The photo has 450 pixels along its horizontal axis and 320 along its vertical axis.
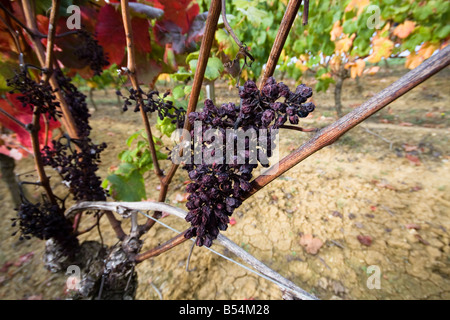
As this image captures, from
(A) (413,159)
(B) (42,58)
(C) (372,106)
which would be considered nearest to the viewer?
(C) (372,106)

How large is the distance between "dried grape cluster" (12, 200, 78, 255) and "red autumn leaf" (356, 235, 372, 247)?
91.4 inches

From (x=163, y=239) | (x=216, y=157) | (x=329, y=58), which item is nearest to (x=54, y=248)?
(x=163, y=239)

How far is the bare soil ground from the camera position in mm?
1580

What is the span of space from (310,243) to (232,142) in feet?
6.27

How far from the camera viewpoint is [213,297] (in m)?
1.55

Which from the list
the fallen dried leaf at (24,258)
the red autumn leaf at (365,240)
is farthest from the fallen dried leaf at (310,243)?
the fallen dried leaf at (24,258)

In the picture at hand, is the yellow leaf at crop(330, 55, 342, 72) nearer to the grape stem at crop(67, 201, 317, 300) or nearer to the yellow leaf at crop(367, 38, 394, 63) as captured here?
the yellow leaf at crop(367, 38, 394, 63)

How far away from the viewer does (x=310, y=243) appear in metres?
1.95

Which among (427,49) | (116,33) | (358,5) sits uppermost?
(358,5)

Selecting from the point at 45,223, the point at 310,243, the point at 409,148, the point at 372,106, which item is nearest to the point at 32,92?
the point at 45,223

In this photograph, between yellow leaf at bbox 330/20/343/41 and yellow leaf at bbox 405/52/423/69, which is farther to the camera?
yellow leaf at bbox 330/20/343/41

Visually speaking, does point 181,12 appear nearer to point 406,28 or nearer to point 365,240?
point 365,240

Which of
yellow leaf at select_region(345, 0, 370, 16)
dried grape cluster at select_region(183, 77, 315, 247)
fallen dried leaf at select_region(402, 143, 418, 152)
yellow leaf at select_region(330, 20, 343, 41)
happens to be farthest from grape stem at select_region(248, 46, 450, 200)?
fallen dried leaf at select_region(402, 143, 418, 152)

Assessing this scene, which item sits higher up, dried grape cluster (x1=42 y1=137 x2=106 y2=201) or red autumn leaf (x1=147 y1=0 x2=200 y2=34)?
red autumn leaf (x1=147 y1=0 x2=200 y2=34)
